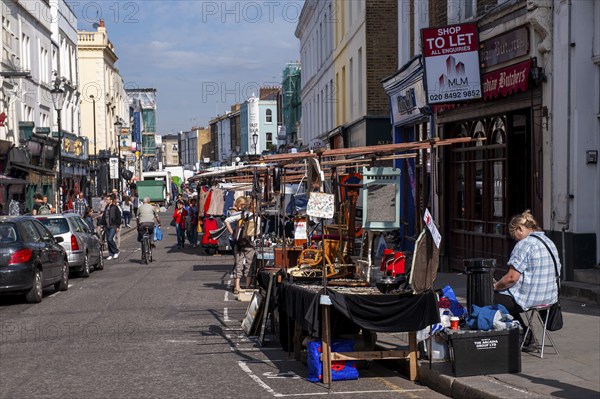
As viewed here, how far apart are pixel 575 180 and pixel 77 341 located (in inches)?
318

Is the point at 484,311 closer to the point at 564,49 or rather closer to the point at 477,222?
the point at 564,49

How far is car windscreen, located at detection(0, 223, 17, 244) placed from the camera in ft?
53.1

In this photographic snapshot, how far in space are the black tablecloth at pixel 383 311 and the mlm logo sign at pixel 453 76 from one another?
29.6ft

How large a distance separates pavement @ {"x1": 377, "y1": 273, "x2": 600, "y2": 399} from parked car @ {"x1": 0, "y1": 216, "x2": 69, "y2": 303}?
25.3 feet

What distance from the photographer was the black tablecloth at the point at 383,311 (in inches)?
357

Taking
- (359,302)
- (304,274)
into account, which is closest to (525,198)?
(304,274)

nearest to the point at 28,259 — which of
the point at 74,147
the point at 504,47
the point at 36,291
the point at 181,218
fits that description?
the point at 36,291

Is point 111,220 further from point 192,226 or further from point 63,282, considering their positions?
point 63,282

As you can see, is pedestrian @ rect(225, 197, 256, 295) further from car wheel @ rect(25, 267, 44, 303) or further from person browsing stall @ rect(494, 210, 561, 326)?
person browsing stall @ rect(494, 210, 561, 326)

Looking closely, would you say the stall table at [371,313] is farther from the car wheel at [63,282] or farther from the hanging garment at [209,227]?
the hanging garment at [209,227]

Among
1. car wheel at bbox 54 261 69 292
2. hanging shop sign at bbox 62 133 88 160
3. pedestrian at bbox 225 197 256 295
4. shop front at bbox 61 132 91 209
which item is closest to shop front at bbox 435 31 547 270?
pedestrian at bbox 225 197 256 295

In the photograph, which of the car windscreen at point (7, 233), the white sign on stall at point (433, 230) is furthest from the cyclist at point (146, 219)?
the white sign on stall at point (433, 230)

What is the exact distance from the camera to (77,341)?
12.1 meters

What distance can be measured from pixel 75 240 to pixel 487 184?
9.77 m
